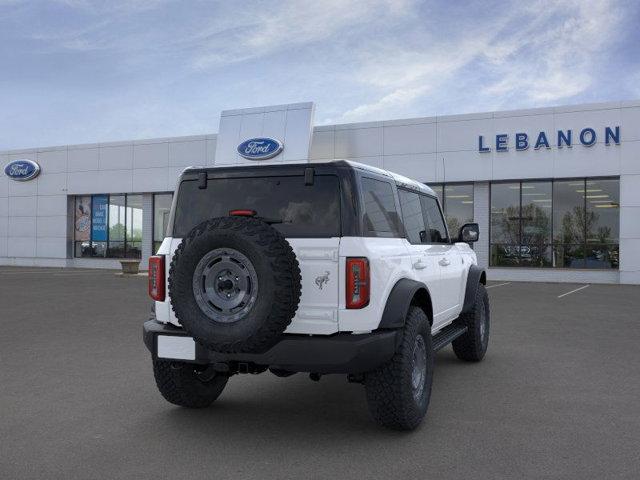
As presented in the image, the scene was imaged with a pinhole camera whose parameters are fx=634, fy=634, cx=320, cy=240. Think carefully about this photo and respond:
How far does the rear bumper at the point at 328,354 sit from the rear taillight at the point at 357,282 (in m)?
0.22

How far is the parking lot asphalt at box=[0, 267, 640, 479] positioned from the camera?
3.91 metres

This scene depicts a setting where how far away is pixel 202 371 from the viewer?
5.04m

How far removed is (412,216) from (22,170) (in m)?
32.2

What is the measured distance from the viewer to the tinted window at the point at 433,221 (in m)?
6.07

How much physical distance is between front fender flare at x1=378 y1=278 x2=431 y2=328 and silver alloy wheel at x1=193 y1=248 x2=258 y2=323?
92 cm

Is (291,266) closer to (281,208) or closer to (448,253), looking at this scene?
(281,208)

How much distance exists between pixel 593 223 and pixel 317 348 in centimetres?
2164

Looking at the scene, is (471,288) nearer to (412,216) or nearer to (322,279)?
(412,216)

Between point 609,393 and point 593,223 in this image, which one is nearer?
point 609,393

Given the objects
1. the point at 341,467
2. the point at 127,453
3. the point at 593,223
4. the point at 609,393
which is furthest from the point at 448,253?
the point at 593,223

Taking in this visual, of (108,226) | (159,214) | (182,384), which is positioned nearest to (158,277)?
(182,384)

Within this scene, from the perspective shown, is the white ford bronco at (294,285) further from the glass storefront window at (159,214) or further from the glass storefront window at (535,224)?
the glass storefront window at (159,214)

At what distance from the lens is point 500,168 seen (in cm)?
2412

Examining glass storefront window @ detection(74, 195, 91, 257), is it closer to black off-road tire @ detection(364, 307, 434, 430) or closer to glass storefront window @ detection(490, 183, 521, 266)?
glass storefront window @ detection(490, 183, 521, 266)
